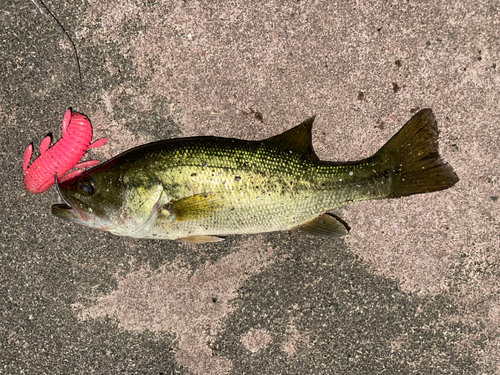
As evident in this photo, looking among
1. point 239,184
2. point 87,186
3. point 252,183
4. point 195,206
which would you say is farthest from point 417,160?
point 87,186

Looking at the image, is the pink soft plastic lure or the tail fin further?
the pink soft plastic lure

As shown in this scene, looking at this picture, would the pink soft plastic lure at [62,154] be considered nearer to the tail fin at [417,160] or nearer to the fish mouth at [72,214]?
the fish mouth at [72,214]

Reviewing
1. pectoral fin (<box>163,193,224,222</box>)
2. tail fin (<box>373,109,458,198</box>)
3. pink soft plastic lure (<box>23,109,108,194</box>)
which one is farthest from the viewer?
pink soft plastic lure (<box>23,109,108,194</box>)

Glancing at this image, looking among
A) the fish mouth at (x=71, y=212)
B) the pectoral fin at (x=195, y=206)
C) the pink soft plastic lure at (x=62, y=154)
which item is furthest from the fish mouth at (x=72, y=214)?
the pectoral fin at (x=195, y=206)

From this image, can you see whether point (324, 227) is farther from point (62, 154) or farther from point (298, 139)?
point (62, 154)

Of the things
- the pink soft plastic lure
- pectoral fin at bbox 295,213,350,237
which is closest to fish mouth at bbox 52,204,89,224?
the pink soft plastic lure

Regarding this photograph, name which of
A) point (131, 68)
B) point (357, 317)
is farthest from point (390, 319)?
point (131, 68)

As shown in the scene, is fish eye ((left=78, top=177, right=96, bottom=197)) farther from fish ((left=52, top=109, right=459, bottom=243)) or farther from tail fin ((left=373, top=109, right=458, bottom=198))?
tail fin ((left=373, top=109, right=458, bottom=198))

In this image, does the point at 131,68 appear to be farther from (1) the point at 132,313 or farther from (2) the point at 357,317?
(2) the point at 357,317
